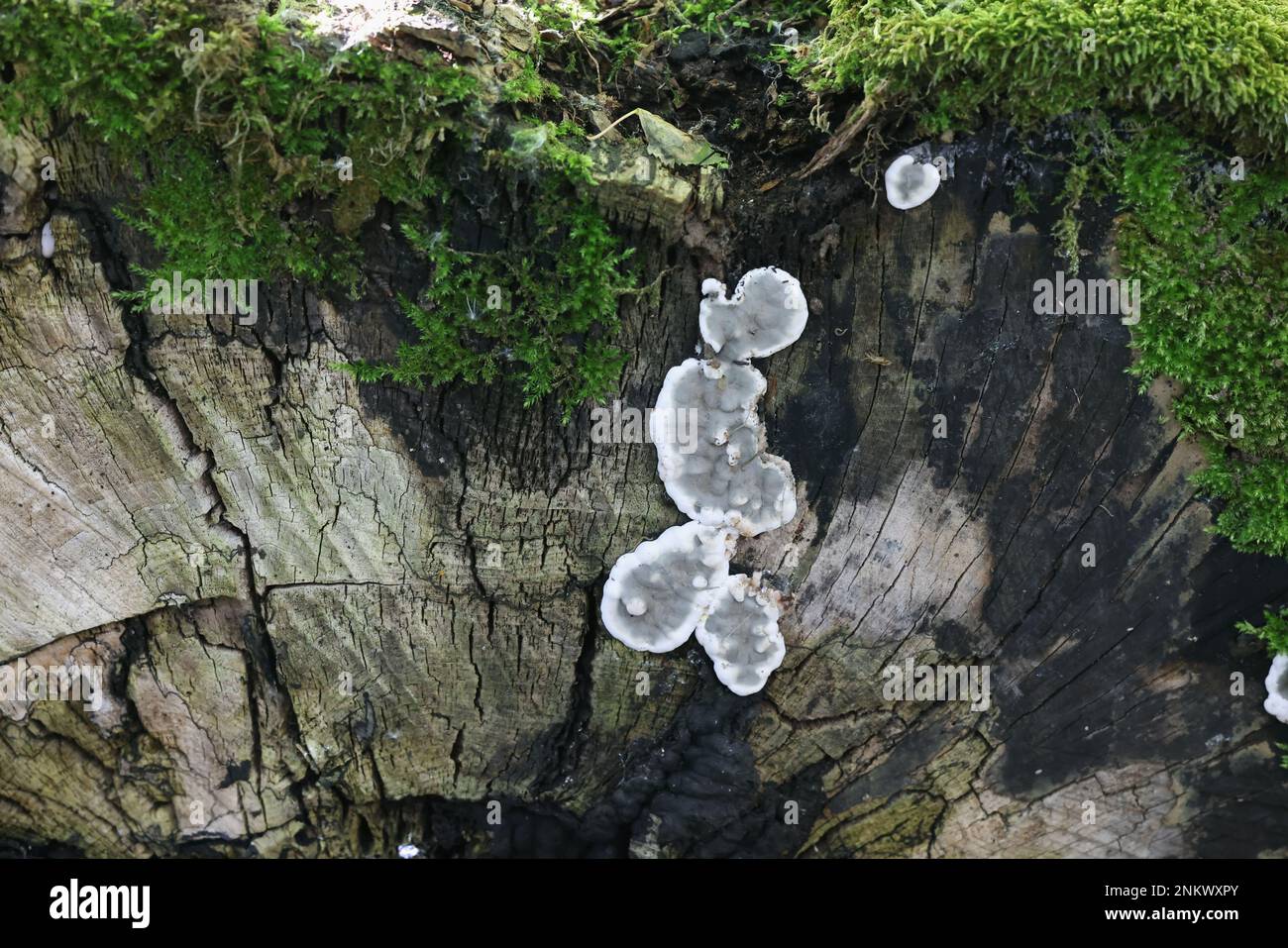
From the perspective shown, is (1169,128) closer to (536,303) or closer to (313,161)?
(536,303)

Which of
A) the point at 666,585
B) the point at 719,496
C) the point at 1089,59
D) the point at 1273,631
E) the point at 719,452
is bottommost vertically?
the point at 1273,631

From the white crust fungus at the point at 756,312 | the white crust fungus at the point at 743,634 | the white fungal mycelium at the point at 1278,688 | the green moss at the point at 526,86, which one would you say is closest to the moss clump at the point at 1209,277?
the white fungal mycelium at the point at 1278,688

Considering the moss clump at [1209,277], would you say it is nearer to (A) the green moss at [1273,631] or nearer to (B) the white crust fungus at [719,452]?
(A) the green moss at [1273,631]

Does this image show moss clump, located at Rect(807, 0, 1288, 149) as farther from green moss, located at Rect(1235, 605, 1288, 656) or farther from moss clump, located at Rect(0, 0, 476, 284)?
green moss, located at Rect(1235, 605, 1288, 656)

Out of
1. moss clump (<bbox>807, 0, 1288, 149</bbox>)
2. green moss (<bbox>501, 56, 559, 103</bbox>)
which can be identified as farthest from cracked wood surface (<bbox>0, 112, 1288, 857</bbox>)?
green moss (<bbox>501, 56, 559, 103</bbox>)

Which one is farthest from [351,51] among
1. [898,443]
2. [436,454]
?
[898,443]

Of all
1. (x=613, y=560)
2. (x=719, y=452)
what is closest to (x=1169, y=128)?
(x=719, y=452)

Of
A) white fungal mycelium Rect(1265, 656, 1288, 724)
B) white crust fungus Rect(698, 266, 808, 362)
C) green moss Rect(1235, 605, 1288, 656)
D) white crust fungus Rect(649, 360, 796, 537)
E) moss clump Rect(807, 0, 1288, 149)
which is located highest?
moss clump Rect(807, 0, 1288, 149)

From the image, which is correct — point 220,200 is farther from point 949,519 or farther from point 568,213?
point 949,519
